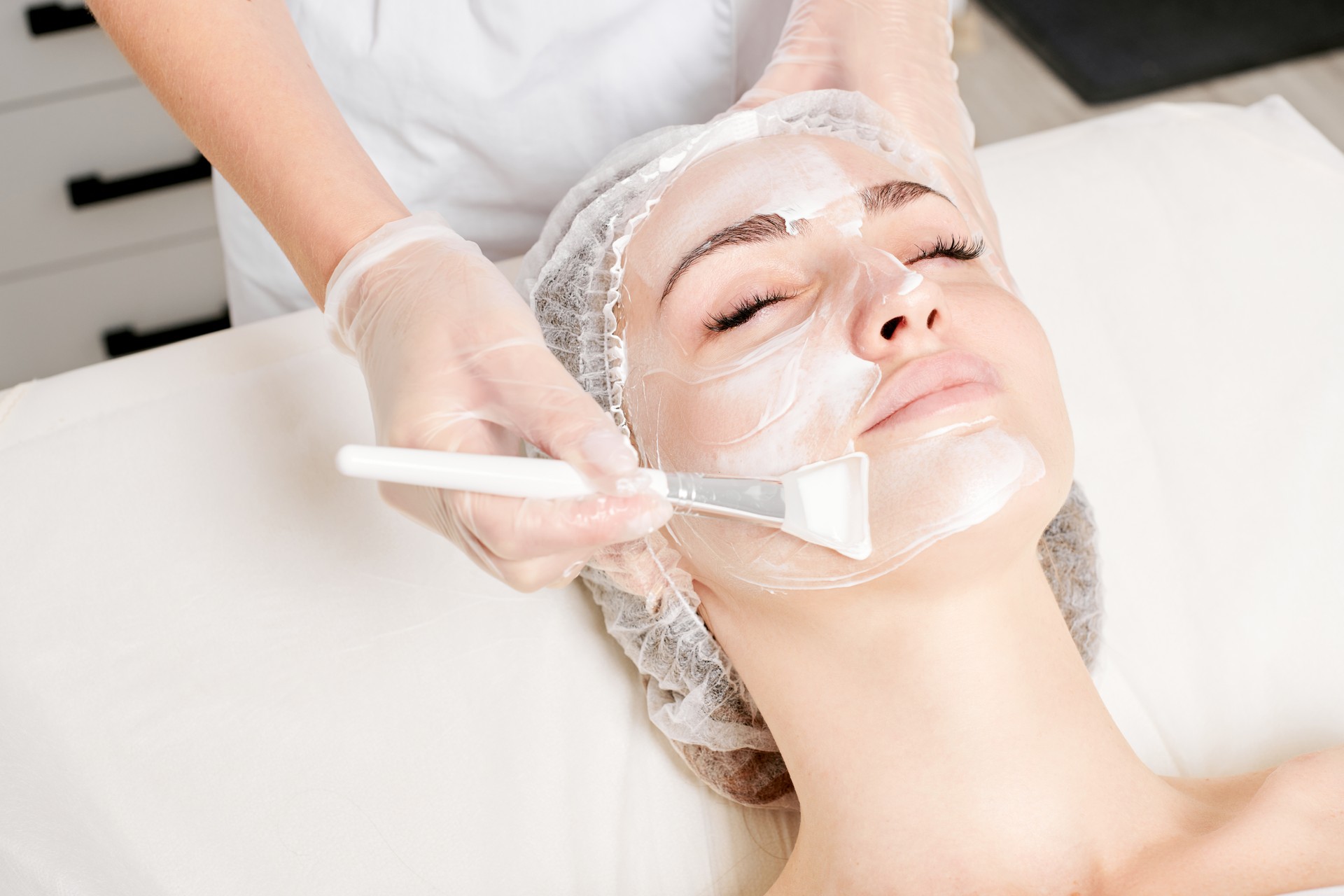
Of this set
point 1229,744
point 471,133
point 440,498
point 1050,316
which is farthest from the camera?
point 1050,316

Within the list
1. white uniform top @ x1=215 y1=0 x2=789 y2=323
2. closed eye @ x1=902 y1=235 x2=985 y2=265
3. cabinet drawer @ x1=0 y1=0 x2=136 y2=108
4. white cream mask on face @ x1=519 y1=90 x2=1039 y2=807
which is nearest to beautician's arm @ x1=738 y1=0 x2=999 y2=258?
→ white cream mask on face @ x1=519 y1=90 x2=1039 y2=807

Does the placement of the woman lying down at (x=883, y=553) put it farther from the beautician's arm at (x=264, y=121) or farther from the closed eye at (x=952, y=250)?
the beautician's arm at (x=264, y=121)

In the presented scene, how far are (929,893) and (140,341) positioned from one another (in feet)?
7.88

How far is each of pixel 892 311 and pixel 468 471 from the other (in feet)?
1.51

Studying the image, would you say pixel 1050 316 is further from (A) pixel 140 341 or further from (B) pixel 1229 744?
(A) pixel 140 341

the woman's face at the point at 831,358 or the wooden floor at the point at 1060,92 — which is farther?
the wooden floor at the point at 1060,92

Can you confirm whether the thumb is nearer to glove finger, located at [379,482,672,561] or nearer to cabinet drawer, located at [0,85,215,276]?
glove finger, located at [379,482,672,561]

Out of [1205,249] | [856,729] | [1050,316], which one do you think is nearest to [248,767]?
[856,729]

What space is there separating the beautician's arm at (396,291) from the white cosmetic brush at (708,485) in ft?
0.12

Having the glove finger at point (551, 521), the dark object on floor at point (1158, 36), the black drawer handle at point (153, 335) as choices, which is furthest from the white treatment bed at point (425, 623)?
the dark object on floor at point (1158, 36)

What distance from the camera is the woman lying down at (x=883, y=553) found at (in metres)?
1.08

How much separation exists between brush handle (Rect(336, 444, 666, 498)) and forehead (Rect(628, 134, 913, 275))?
38 centimetres

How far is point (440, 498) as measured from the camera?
1020mm

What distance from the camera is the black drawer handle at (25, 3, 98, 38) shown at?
2295 millimetres
